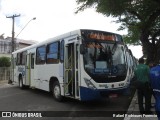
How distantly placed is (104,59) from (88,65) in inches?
30.0

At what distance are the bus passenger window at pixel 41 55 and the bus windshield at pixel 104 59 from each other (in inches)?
163

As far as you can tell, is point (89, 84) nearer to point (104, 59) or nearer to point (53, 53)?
point (104, 59)

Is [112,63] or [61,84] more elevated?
[112,63]

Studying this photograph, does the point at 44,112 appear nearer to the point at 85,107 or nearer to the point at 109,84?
the point at 85,107

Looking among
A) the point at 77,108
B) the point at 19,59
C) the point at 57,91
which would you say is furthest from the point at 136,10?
the point at 77,108

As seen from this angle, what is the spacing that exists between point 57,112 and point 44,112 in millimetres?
478

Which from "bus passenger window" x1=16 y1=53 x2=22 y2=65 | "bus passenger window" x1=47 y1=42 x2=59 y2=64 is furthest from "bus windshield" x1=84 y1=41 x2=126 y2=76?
"bus passenger window" x1=16 y1=53 x2=22 y2=65

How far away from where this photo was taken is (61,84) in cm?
1208

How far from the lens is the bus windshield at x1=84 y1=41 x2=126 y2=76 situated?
35.0ft

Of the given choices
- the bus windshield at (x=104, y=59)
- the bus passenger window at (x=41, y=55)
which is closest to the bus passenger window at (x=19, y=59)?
the bus passenger window at (x=41, y=55)

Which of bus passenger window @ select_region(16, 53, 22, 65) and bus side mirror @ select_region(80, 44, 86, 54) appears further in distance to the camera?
bus passenger window @ select_region(16, 53, 22, 65)

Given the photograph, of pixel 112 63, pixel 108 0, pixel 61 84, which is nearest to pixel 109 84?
pixel 112 63

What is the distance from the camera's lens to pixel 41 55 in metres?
14.9

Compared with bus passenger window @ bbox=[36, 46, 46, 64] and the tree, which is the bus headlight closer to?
bus passenger window @ bbox=[36, 46, 46, 64]
